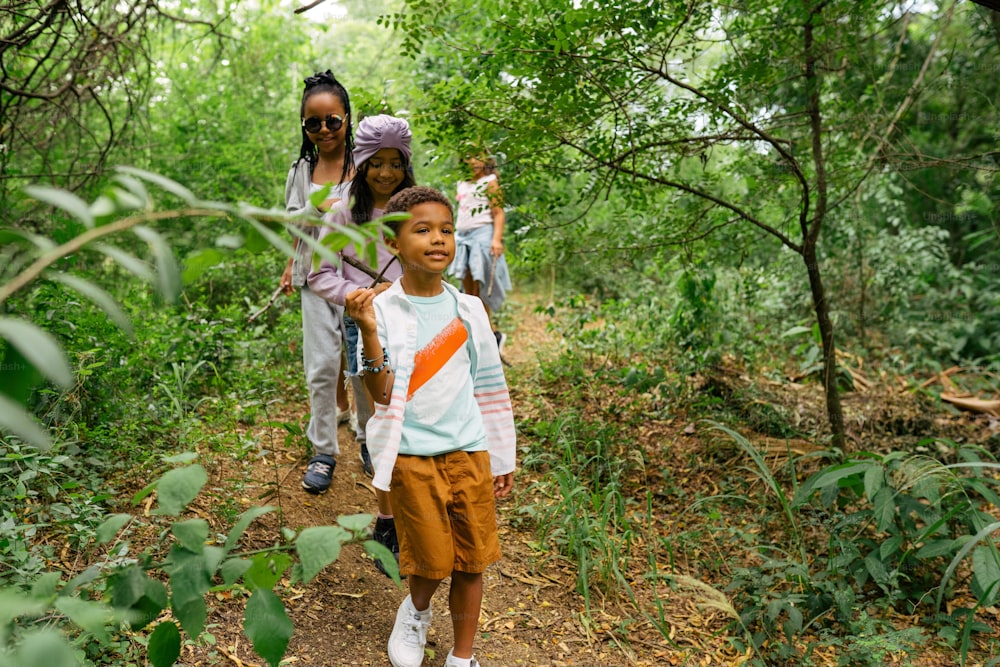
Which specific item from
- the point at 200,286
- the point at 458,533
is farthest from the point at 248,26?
the point at 458,533

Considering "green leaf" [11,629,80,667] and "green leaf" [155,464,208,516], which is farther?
"green leaf" [155,464,208,516]

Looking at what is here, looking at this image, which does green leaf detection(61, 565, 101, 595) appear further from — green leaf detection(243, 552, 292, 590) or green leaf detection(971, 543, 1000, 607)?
green leaf detection(971, 543, 1000, 607)

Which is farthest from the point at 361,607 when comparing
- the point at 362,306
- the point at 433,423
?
the point at 362,306

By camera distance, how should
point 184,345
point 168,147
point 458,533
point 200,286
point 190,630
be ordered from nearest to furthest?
point 190,630, point 458,533, point 184,345, point 200,286, point 168,147

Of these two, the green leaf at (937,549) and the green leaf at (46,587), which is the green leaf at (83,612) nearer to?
the green leaf at (46,587)

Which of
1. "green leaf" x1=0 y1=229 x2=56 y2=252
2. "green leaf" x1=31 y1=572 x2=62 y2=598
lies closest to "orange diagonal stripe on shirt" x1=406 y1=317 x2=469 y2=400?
"green leaf" x1=31 y1=572 x2=62 y2=598

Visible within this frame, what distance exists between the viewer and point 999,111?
490cm

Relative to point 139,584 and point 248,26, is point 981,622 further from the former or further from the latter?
point 248,26

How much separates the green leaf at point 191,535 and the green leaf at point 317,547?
0.17 metres

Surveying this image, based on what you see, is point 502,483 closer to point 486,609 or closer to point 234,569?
point 486,609

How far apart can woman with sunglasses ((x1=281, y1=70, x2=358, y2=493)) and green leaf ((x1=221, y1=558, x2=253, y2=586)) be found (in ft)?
8.10

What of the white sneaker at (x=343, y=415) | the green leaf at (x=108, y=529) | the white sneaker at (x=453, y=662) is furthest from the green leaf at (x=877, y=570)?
the green leaf at (x=108, y=529)

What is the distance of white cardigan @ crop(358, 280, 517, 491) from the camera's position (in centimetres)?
250

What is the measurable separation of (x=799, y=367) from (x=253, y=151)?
6.31m
